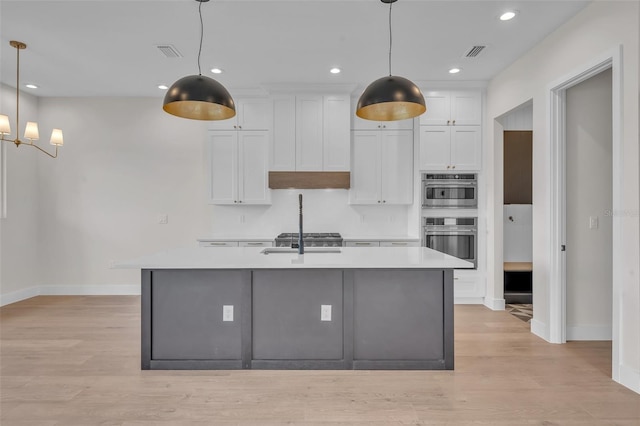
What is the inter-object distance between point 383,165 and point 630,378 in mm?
3305

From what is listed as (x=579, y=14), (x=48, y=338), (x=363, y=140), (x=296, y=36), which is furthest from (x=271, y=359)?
(x=579, y=14)

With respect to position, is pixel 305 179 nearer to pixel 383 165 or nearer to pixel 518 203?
pixel 383 165

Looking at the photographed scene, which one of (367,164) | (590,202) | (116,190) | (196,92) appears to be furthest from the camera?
(116,190)

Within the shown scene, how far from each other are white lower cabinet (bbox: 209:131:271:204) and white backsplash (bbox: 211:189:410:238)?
370mm

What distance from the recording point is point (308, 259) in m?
2.81

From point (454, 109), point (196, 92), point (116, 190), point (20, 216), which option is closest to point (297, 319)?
point (196, 92)

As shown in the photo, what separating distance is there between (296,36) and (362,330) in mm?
2658

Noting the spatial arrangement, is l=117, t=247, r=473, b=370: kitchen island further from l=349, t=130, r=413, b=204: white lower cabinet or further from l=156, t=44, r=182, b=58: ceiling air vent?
l=349, t=130, r=413, b=204: white lower cabinet

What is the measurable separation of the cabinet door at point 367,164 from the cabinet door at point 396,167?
9cm

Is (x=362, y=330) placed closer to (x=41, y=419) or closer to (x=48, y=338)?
(x=41, y=419)

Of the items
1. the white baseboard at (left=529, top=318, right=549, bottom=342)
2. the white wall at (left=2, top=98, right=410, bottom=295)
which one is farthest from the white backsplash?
the white baseboard at (left=529, top=318, right=549, bottom=342)

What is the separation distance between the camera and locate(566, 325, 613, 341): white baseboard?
341 centimetres

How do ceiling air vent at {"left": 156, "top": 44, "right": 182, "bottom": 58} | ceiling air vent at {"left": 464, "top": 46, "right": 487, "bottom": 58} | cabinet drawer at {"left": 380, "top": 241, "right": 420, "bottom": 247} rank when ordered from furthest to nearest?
cabinet drawer at {"left": 380, "top": 241, "right": 420, "bottom": 247} → ceiling air vent at {"left": 464, "top": 46, "right": 487, "bottom": 58} → ceiling air vent at {"left": 156, "top": 44, "right": 182, "bottom": 58}

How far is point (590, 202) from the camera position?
3385 millimetres
